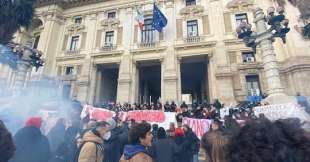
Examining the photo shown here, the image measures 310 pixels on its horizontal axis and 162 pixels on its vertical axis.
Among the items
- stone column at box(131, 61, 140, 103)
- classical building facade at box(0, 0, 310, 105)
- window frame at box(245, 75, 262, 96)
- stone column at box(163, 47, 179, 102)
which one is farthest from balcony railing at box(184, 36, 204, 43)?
stone column at box(131, 61, 140, 103)

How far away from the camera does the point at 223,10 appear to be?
1981cm

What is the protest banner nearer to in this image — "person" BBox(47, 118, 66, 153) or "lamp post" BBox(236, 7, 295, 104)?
"lamp post" BBox(236, 7, 295, 104)

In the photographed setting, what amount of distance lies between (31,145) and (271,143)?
154 inches

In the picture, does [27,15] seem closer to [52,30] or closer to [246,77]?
[52,30]

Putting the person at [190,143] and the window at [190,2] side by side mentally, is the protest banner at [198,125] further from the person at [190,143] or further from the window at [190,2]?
Result: the window at [190,2]

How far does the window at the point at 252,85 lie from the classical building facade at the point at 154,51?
76 mm

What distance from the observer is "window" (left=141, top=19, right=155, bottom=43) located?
69.1 feet

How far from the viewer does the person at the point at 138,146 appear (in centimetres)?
278

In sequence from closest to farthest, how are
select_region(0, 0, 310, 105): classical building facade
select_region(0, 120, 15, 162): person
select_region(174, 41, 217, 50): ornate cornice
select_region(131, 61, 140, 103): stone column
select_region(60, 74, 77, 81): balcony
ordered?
select_region(0, 120, 15, 162): person, select_region(0, 0, 310, 105): classical building facade, select_region(174, 41, 217, 50): ornate cornice, select_region(131, 61, 140, 103): stone column, select_region(60, 74, 77, 81): balcony

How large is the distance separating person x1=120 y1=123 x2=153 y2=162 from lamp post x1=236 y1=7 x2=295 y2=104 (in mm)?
9018

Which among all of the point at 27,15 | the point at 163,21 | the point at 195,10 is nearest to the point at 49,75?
the point at 27,15

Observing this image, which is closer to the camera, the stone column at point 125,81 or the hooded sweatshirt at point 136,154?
the hooded sweatshirt at point 136,154

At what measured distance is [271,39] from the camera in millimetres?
10633

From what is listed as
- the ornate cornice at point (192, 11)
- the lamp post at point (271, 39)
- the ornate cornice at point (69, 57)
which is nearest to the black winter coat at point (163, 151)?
the lamp post at point (271, 39)
